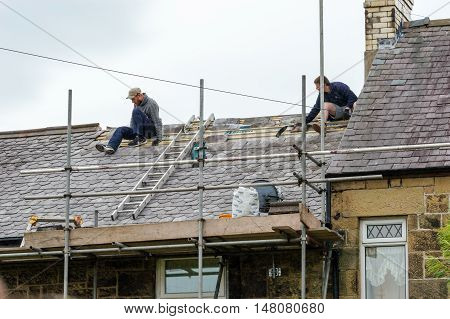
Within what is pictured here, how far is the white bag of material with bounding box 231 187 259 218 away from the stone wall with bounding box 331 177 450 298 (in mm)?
1296

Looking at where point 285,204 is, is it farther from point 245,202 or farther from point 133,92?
point 133,92

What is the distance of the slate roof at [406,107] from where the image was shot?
2275 centimetres

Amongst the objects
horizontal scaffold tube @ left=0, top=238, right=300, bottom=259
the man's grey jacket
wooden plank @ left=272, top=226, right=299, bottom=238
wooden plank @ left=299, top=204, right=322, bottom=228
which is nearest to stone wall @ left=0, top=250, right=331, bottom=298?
horizontal scaffold tube @ left=0, top=238, right=300, bottom=259

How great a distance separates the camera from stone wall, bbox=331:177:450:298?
22.2 m

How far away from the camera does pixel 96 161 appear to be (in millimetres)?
26719

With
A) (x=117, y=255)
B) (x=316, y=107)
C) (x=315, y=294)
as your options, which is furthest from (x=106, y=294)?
(x=316, y=107)

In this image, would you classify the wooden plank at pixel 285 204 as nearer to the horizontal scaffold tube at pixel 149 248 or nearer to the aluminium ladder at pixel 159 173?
the horizontal scaffold tube at pixel 149 248

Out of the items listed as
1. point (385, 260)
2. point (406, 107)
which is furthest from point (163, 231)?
point (406, 107)

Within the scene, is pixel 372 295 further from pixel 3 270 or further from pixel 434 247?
pixel 3 270

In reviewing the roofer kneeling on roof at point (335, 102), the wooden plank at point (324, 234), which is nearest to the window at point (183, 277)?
the wooden plank at point (324, 234)

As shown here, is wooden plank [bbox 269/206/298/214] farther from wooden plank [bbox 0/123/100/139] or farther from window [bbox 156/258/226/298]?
wooden plank [bbox 0/123/100/139]

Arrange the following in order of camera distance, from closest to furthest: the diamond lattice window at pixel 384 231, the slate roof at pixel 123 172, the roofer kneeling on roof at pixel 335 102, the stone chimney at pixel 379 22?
the diamond lattice window at pixel 384 231
the slate roof at pixel 123 172
the roofer kneeling on roof at pixel 335 102
the stone chimney at pixel 379 22

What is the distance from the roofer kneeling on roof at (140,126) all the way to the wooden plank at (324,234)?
5.72m

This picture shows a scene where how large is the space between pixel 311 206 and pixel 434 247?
2.15 m
